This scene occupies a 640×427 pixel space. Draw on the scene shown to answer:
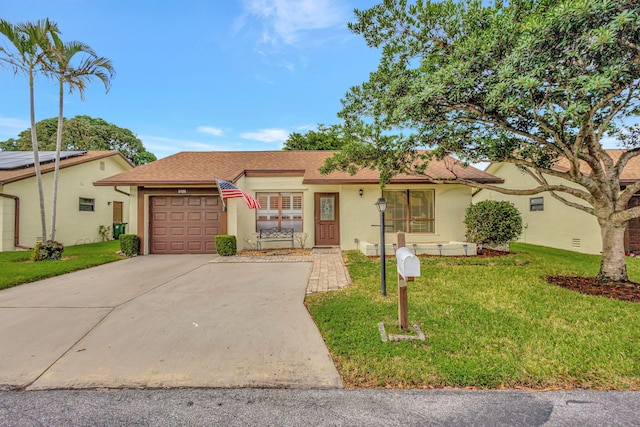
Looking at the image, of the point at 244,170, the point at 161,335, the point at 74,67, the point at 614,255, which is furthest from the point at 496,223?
the point at 74,67

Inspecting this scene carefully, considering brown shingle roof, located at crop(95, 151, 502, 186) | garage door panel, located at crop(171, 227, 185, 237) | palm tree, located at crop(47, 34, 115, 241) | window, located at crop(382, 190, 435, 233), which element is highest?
palm tree, located at crop(47, 34, 115, 241)

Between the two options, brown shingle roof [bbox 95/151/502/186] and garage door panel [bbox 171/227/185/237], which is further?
garage door panel [bbox 171/227/185/237]

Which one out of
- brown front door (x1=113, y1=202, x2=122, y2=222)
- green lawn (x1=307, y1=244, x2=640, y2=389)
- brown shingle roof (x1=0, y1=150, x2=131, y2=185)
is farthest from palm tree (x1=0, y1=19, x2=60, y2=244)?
green lawn (x1=307, y1=244, x2=640, y2=389)

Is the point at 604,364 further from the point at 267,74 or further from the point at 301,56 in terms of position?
the point at 267,74

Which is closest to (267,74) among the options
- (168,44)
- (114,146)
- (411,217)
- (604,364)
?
(168,44)

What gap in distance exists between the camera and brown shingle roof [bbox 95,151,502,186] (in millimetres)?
9977

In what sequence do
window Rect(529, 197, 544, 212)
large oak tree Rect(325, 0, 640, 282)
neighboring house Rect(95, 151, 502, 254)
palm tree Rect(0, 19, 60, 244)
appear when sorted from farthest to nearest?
window Rect(529, 197, 544, 212) → neighboring house Rect(95, 151, 502, 254) → palm tree Rect(0, 19, 60, 244) → large oak tree Rect(325, 0, 640, 282)

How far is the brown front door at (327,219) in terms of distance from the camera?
11.1 m

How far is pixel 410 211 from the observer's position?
10766 millimetres

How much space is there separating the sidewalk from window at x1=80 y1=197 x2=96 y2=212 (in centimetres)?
913

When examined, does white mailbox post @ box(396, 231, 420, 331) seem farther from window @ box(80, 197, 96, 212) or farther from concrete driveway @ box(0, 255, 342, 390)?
window @ box(80, 197, 96, 212)

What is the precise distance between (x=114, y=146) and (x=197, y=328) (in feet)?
109

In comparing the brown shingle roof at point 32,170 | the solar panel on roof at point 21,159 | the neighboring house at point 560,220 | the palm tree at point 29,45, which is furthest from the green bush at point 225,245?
the neighboring house at point 560,220

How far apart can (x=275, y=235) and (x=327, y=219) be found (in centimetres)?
216
